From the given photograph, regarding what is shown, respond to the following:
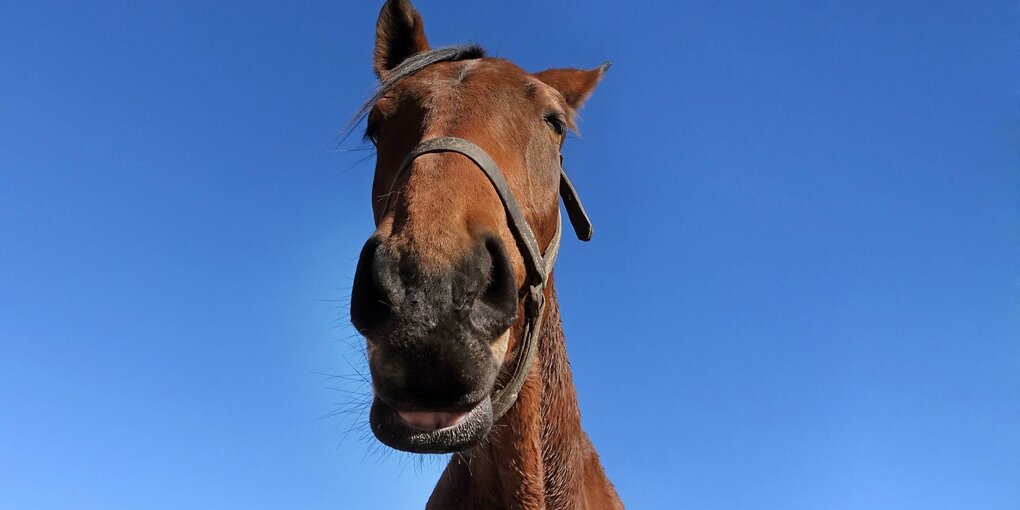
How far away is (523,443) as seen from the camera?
3.19 m

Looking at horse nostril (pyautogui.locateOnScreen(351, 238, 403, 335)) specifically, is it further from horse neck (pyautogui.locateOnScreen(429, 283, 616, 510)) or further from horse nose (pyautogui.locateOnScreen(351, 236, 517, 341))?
horse neck (pyautogui.locateOnScreen(429, 283, 616, 510))

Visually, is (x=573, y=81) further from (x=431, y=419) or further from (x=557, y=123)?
(x=431, y=419)

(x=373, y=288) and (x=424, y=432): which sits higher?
(x=373, y=288)

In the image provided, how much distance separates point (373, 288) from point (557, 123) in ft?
6.27

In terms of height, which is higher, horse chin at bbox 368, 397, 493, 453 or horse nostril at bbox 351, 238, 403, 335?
horse nostril at bbox 351, 238, 403, 335

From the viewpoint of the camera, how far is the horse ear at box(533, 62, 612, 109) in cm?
443

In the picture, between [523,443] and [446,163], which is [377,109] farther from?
[523,443]

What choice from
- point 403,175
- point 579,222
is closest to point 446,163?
point 403,175

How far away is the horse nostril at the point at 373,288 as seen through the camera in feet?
6.46

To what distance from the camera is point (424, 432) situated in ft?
7.30

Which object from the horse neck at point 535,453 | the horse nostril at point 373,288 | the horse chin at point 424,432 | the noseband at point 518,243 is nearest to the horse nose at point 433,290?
the horse nostril at point 373,288

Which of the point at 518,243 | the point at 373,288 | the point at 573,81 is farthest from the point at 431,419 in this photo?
the point at 573,81

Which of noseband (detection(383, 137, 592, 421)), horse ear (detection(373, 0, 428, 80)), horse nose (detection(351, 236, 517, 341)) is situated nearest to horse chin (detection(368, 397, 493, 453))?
horse nose (detection(351, 236, 517, 341))

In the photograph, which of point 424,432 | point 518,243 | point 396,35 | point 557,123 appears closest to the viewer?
point 424,432
